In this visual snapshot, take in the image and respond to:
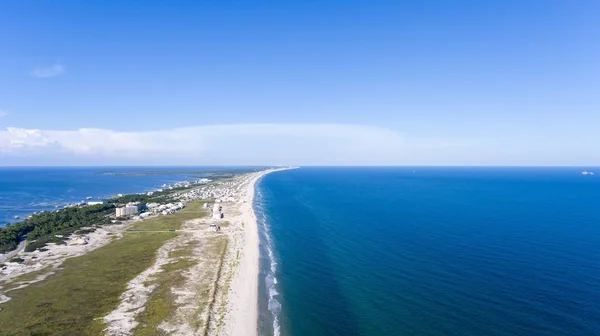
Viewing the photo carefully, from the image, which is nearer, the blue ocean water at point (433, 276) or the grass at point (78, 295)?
the grass at point (78, 295)

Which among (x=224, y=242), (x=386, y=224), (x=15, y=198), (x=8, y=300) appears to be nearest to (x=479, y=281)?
(x=386, y=224)

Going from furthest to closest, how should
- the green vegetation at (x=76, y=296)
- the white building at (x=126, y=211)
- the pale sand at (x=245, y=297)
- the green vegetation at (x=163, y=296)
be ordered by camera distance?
the white building at (x=126, y=211) → the pale sand at (x=245, y=297) → the green vegetation at (x=163, y=296) → the green vegetation at (x=76, y=296)

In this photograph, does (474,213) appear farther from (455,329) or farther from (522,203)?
(455,329)

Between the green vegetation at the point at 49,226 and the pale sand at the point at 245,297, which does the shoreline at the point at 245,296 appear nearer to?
the pale sand at the point at 245,297

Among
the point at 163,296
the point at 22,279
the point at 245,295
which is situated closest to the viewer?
the point at 163,296

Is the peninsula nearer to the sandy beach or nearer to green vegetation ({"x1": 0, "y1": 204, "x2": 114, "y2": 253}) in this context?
the sandy beach

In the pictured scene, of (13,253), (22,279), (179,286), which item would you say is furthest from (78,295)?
(13,253)

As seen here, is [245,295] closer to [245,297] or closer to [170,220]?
[245,297]

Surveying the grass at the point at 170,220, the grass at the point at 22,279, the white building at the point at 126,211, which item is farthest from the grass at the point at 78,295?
the white building at the point at 126,211
